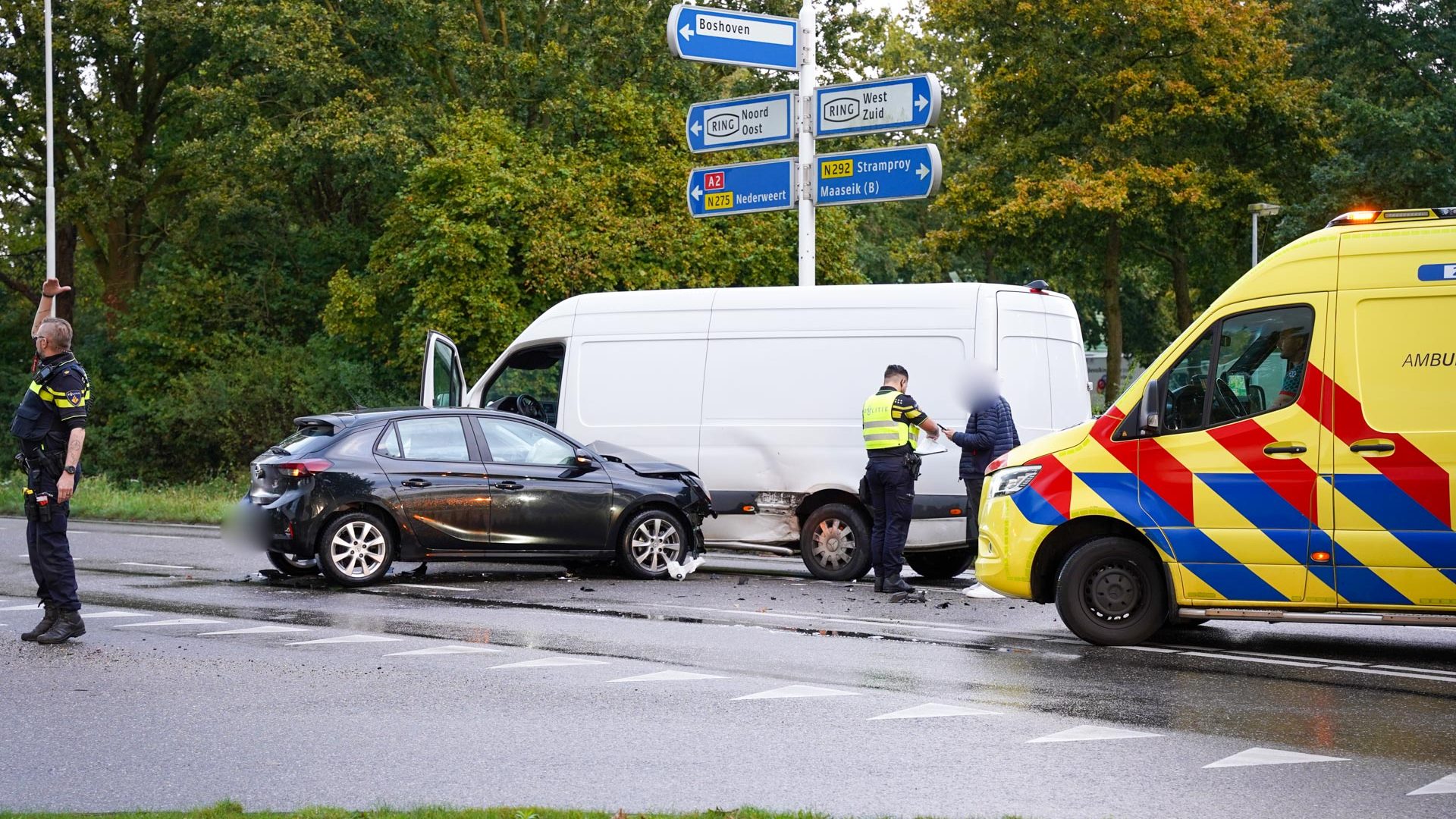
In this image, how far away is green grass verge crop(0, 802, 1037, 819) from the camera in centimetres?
552

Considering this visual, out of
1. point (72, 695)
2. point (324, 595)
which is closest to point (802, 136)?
point (324, 595)

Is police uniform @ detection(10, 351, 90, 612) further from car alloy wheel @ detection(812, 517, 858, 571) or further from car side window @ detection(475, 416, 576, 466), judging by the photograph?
car alloy wheel @ detection(812, 517, 858, 571)

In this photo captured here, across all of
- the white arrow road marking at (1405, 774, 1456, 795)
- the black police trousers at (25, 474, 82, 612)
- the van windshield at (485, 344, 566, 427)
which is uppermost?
the van windshield at (485, 344, 566, 427)

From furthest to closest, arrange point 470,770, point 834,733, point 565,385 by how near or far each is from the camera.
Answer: point 565,385 < point 834,733 < point 470,770

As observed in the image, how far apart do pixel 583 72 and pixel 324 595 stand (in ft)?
74.0

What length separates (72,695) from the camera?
8.20 meters

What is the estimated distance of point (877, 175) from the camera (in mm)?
17562

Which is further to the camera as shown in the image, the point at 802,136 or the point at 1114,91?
the point at 1114,91

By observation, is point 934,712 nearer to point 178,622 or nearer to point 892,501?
point 892,501

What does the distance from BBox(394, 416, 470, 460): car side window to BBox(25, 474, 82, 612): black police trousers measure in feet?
12.7

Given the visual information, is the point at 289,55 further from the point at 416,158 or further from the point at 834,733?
the point at 834,733

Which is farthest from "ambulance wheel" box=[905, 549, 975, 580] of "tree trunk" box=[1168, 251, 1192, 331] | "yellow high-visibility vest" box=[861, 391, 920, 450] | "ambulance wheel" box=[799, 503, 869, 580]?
"tree trunk" box=[1168, 251, 1192, 331]

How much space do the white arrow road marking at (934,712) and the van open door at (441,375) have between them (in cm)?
933

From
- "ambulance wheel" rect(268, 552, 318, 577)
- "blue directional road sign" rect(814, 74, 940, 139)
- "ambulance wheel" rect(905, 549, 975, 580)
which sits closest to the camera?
"ambulance wheel" rect(268, 552, 318, 577)
